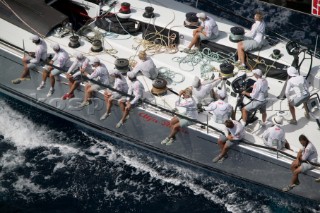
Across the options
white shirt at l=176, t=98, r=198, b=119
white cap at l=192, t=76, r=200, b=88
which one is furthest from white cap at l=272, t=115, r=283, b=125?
white cap at l=192, t=76, r=200, b=88

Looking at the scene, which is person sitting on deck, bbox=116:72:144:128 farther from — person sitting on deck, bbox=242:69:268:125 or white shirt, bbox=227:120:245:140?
person sitting on deck, bbox=242:69:268:125

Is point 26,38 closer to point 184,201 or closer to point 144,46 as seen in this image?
point 144,46

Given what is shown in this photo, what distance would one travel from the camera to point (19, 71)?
13461 millimetres

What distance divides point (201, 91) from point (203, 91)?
44 mm

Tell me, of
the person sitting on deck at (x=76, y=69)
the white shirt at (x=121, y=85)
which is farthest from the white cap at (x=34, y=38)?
the white shirt at (x=121, y=85)

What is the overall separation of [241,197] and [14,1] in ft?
24.2

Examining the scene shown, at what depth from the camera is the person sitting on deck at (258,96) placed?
38.0 feet

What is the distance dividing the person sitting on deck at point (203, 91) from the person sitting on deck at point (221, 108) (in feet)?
1.15

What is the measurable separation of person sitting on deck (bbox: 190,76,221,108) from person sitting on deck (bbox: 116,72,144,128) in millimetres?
1184

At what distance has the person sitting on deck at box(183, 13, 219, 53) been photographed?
13.4 metres

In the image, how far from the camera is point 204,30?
13516mm

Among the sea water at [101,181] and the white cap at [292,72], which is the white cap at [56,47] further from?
the white cap at [292,72]

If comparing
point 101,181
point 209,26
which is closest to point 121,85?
point 101,181

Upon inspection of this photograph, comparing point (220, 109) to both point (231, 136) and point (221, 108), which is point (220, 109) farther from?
point (231, 136)
